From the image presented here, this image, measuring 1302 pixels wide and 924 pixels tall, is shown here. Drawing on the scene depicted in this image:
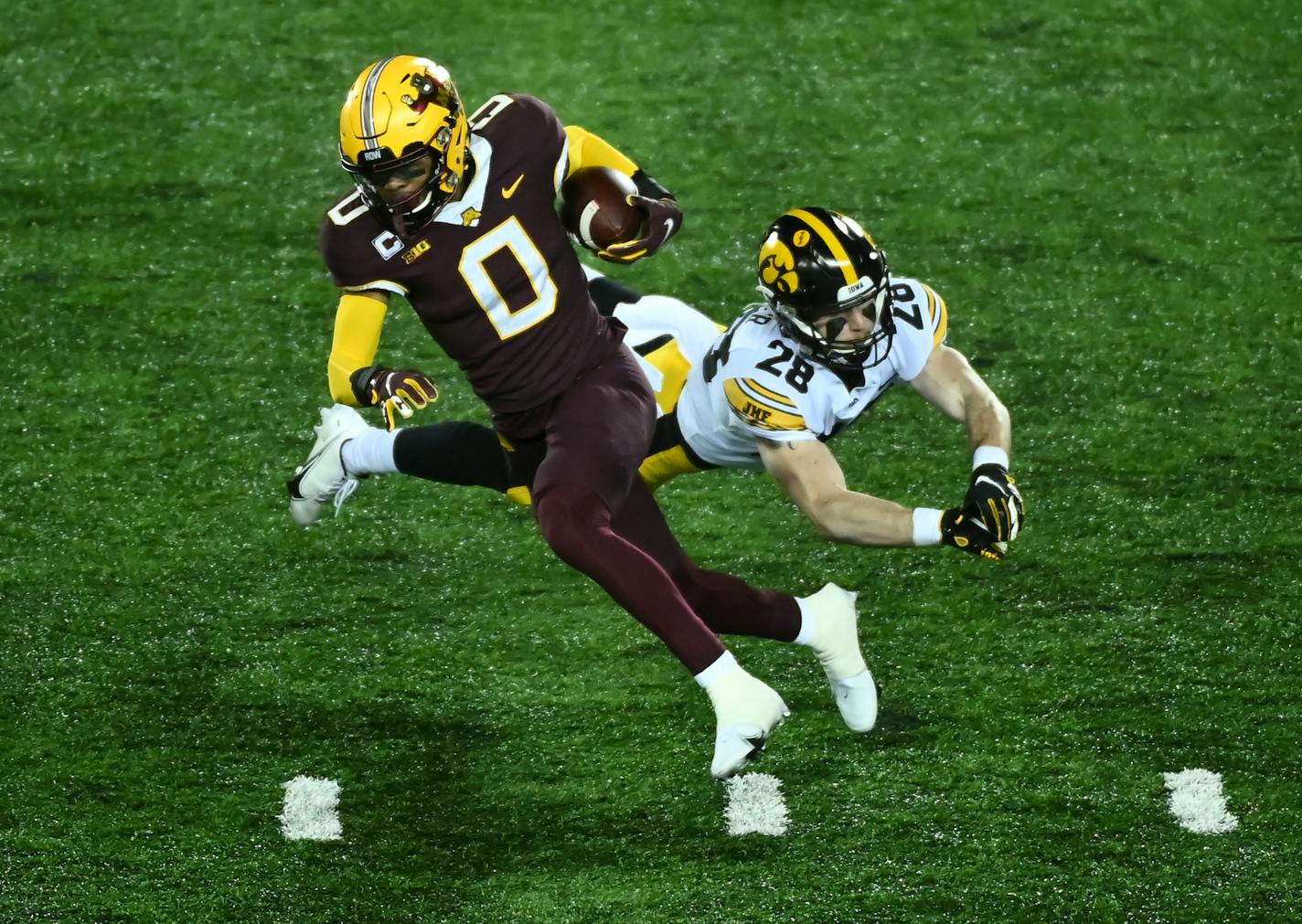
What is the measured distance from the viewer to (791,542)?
5.36 m

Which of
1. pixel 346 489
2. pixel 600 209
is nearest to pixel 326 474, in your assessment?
pixel 346 489

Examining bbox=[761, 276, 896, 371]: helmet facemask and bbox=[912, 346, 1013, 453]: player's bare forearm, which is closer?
bbox=[761, 276, 896, 371]: helmet facemask

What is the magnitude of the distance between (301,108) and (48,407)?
5.93ft

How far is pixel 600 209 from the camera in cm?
446

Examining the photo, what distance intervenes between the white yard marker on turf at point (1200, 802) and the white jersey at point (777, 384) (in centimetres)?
120

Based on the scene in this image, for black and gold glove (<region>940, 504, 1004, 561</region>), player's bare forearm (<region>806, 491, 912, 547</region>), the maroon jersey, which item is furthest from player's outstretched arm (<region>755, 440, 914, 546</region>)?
the maroon jersey

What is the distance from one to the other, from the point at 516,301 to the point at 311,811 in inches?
52.9

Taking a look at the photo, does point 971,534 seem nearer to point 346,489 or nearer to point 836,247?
point 836,247

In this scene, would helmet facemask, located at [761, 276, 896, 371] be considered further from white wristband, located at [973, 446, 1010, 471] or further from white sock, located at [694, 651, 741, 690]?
white sock, located at [694, 651, 741, 690]

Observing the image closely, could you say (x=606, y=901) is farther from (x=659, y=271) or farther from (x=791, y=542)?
(x=659, y=271)

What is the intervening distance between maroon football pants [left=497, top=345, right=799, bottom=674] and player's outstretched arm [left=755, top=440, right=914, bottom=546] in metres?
0.23

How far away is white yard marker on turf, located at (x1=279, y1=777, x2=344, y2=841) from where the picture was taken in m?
4.42

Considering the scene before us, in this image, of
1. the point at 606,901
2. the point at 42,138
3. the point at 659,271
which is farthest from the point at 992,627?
the point at 42,138

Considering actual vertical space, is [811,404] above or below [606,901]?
above
